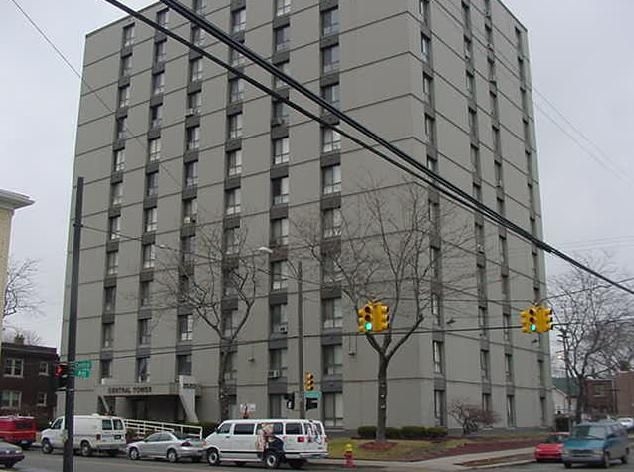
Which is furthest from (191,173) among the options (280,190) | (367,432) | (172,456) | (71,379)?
(71,379)

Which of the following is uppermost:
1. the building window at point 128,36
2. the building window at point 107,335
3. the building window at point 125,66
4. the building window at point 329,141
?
the building window at point 128,36

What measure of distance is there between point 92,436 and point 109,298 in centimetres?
2076

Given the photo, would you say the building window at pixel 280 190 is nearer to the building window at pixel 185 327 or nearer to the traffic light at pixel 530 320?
the building window at pixel 185 327

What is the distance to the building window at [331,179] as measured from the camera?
4778 centimetres

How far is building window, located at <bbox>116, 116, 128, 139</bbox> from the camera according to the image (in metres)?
61.4

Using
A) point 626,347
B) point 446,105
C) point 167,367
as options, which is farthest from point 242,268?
point 626,347

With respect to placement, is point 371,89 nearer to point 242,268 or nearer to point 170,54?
point 242,268

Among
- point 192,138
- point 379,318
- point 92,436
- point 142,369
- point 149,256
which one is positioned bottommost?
point 92,436

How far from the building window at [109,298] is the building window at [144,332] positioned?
360 cm

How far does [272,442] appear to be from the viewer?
3016 cm

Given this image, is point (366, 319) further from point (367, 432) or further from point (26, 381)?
point (26, 381)

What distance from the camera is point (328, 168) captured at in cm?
4853

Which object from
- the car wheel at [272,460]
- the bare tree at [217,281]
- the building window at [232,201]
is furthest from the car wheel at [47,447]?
the building window at [232,201]

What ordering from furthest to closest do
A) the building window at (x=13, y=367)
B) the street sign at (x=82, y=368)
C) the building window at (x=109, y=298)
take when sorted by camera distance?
the building window at (x=13, y=367) → the building window at (x=109, y=298) → the street sign at (x=82, y=368)
